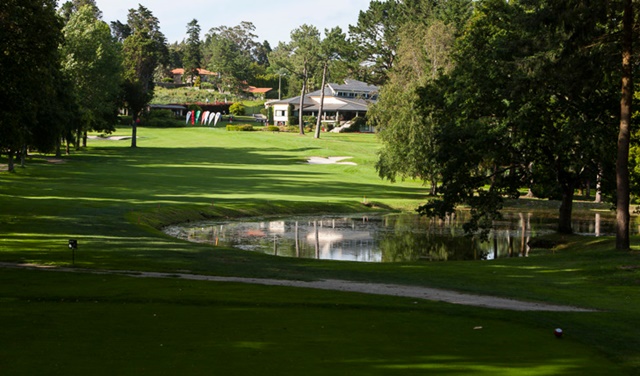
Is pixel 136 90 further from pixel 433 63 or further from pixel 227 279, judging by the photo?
pixel 227 279

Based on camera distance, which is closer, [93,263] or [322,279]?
[322,279]

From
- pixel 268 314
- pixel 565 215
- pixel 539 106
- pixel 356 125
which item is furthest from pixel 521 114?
pixel 356 125

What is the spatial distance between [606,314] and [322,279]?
9567 mm

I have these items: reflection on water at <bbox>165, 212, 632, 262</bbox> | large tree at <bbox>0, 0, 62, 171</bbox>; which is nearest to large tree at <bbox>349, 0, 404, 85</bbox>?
reflection on water at <bbox>165, 212, 632, 262</bbox>

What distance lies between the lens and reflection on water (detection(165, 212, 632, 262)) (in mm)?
40531

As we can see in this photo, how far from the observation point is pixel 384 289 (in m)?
22.9

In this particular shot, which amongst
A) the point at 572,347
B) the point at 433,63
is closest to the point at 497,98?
the point at 572,347

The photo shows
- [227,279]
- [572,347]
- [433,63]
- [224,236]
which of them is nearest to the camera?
[572,347]

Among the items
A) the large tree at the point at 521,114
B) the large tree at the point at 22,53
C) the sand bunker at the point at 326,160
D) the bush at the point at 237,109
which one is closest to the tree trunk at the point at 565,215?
the large tree at the point at 521,114

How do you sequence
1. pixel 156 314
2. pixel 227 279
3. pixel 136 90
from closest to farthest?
pixel 156 314, pixel 227 279, pixel 136 90

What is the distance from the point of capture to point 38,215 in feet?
132

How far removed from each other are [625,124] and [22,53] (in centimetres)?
2348

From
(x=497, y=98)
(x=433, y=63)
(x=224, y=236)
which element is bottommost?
(x=224, y=236)

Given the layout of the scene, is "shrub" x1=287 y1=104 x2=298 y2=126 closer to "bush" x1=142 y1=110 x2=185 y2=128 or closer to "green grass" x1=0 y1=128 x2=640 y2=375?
"bush" x1=142 y1=110 x2=185 y2=128
